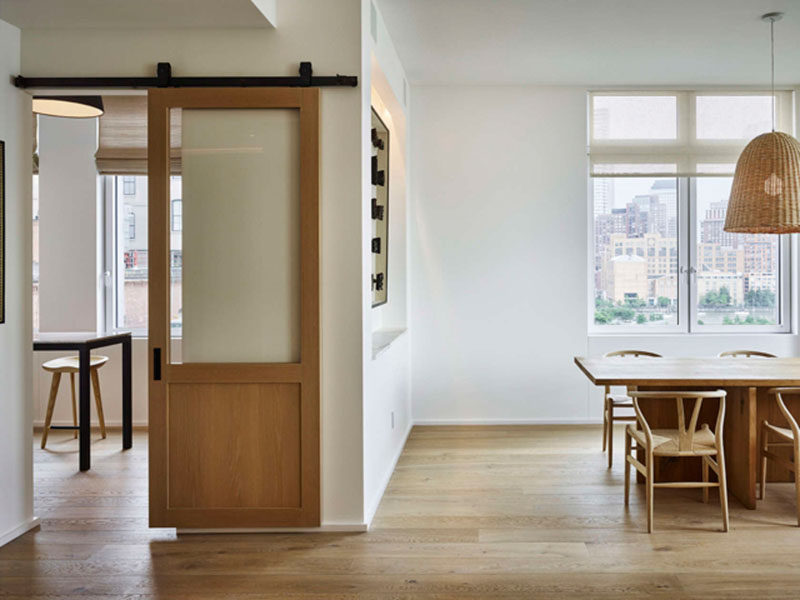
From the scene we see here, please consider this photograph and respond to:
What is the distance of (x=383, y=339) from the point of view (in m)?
4.29

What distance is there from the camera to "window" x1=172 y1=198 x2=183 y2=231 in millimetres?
3139

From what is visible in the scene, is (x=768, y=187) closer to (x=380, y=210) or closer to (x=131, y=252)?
(x=380, y=210)

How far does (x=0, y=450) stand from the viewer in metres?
3.10

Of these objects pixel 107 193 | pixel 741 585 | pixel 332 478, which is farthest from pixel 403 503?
pixel 107 193

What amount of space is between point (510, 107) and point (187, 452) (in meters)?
3.92

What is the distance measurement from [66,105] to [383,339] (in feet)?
8.46

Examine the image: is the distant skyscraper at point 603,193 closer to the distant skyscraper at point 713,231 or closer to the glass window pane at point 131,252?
the distant skyscraper at point 713,231

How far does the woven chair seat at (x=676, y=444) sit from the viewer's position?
3.22 meters

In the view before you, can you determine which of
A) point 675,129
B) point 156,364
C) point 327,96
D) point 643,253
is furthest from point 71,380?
point 675,129

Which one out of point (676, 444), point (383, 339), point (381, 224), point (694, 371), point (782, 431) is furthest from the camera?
point (381, 224)

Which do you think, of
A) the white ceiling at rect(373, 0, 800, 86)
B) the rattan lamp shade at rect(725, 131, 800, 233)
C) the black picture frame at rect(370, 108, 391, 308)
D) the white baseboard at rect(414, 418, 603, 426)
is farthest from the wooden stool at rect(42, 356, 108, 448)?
the rattan lamp shade at rect(725, 131, 800, 233)

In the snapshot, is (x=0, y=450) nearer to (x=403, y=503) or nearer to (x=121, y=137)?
(x=403, y=503)

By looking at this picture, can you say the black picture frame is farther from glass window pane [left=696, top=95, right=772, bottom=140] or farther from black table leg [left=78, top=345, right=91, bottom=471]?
glass window pane [left=696, top=95, right=772, bottom=140]

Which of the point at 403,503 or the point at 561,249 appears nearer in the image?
→ the point at 403,503
